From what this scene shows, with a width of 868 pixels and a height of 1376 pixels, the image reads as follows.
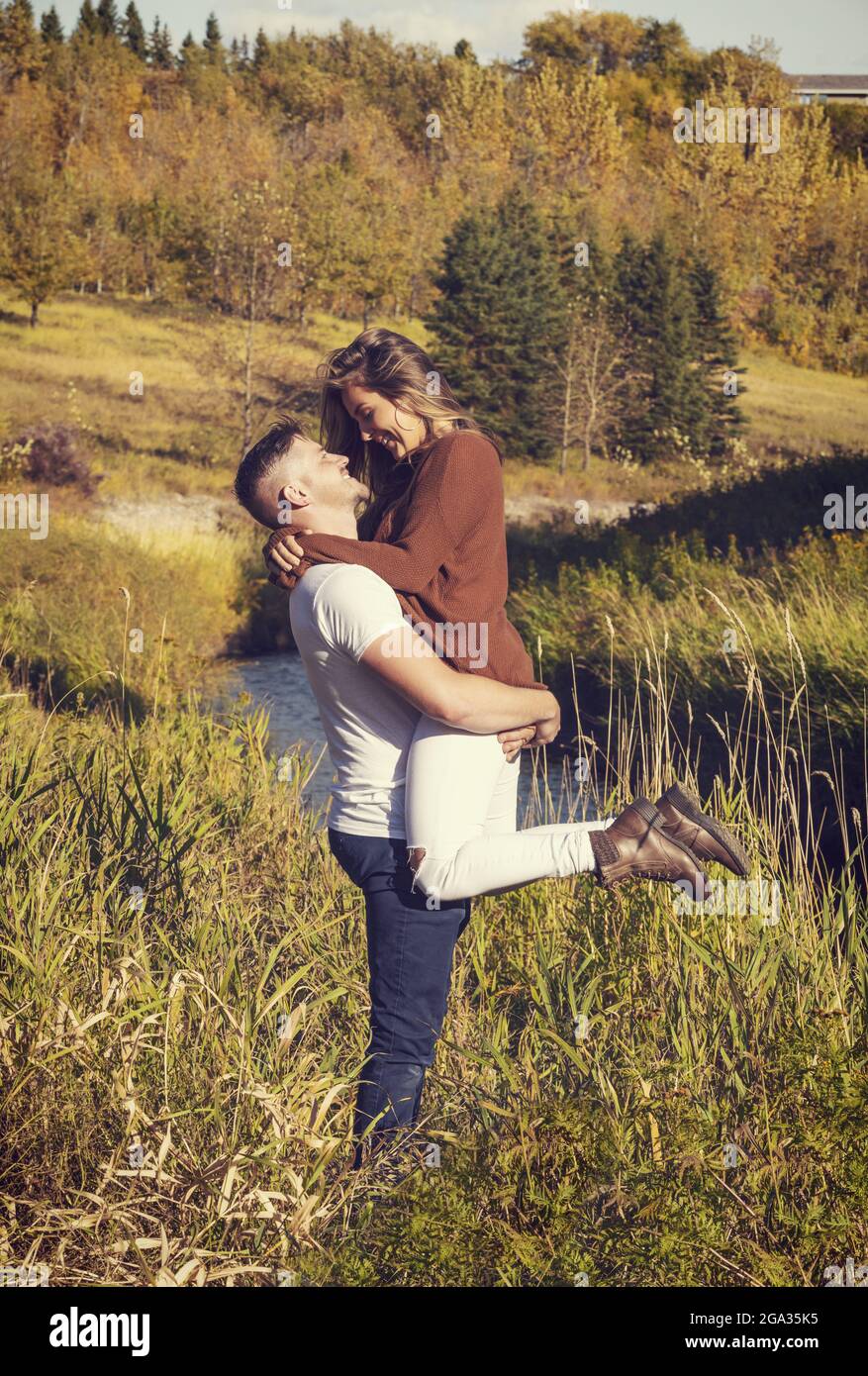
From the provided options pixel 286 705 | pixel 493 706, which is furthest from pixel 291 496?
pixel 286 705

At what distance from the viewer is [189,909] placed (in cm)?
401

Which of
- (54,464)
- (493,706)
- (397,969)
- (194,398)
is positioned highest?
(493,706)

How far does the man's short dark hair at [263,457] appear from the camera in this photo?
2684mm

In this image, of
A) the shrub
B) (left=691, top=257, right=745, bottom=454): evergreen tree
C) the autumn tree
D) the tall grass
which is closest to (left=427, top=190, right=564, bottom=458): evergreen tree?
(left=691, top=257, right=745, bottom=454): evergreen tree

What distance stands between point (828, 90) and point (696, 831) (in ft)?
128

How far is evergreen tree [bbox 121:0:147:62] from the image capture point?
51938 millimetres

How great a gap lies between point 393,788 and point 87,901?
4.68 feet

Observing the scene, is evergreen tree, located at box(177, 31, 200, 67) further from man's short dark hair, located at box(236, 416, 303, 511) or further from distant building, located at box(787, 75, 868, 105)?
man's short dark hair, located at box(236, 416, 303, 511)

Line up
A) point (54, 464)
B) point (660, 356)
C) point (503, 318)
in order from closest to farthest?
point (54, 464)
point (503, 318)
point (660, 356)

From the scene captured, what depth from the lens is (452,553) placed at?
2.68 m

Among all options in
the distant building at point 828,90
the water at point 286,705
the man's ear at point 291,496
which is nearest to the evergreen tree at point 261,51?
the distant building at point 828,90

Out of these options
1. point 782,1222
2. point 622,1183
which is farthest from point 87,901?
point 782,1222

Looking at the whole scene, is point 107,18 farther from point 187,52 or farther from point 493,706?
point 493,706

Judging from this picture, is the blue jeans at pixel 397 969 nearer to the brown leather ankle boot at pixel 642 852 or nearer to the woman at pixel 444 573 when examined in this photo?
the woman at pixel 444 573
